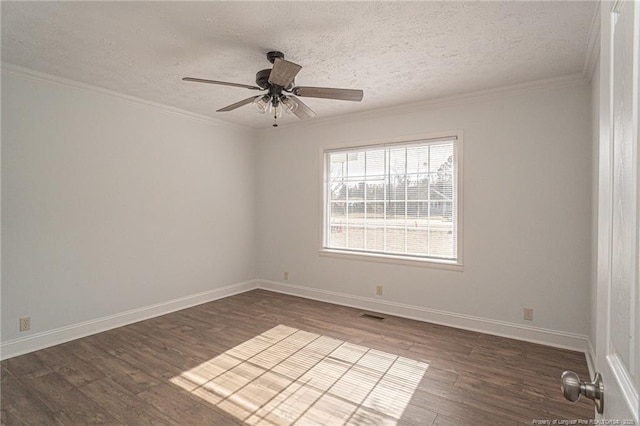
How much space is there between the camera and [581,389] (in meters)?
0.77

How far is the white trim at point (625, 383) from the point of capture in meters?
0.52

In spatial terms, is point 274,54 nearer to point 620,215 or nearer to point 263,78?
point 263,78

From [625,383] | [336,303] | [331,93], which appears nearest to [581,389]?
[625,383]

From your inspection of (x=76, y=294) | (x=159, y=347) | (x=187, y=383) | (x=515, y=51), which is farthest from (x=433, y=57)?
(x=76, y=294)

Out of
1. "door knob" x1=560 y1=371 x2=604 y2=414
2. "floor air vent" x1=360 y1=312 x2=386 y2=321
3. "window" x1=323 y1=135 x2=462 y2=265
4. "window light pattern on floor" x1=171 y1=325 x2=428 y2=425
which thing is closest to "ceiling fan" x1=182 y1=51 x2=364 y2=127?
"window" x1=323 y1=135 x2=462 y2=265

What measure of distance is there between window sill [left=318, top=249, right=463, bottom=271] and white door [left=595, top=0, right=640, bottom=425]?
3.06 meters

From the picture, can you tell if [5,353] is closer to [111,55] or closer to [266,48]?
[111,55]

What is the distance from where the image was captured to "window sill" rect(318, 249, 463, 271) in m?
3.82

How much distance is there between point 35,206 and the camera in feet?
10.3

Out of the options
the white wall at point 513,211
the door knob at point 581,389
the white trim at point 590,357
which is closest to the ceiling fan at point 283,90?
the white wall at point 513,211

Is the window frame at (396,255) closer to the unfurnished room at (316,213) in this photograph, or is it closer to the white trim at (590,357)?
the unfurnished room at (316,213)

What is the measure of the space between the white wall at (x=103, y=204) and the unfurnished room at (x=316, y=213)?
21mm

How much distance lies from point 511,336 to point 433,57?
9.68 ft

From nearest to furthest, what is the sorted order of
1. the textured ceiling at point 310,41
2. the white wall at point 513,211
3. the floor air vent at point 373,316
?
the textured ceiling at point 310,41, the white wall at point 513,211, the floor air vent at point 373,316
